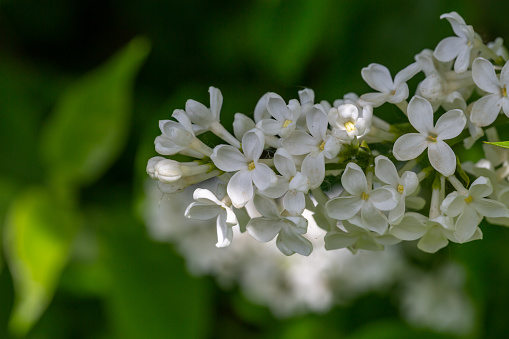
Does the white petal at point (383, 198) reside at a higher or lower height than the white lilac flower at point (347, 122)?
lower

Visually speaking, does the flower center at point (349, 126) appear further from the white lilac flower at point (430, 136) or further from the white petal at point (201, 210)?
the white petal at point (201, 210)

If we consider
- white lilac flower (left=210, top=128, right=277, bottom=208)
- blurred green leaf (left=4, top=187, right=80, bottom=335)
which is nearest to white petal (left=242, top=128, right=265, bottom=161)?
white lilac flower (left=210, top=128, right=277, bottom=208)

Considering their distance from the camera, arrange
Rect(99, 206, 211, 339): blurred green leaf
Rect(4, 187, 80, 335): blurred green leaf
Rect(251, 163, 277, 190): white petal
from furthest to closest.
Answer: Rect(99, 206, 211, 339): blurred green leaf < Rect(4, 187, 80, 335): blurred green leaf < Rect(251, 163, 277, 190): white petal

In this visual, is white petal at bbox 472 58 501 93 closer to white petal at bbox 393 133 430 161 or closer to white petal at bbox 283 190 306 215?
white petal at bbox 393 133 430 161

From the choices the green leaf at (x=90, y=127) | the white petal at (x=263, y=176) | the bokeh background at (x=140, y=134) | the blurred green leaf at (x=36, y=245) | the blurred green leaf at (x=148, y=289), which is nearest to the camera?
the white petal at (x=263, y=176)

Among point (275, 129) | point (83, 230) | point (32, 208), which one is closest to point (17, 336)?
point (83, 230)

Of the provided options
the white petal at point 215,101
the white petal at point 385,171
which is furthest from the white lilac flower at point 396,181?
the white petal at point 215,101

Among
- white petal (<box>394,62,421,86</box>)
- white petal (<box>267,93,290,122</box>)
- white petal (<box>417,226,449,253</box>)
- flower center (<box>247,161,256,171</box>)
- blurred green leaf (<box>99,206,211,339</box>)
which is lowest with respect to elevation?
blurred green leaf (<box>99,206,211,339</box>)
